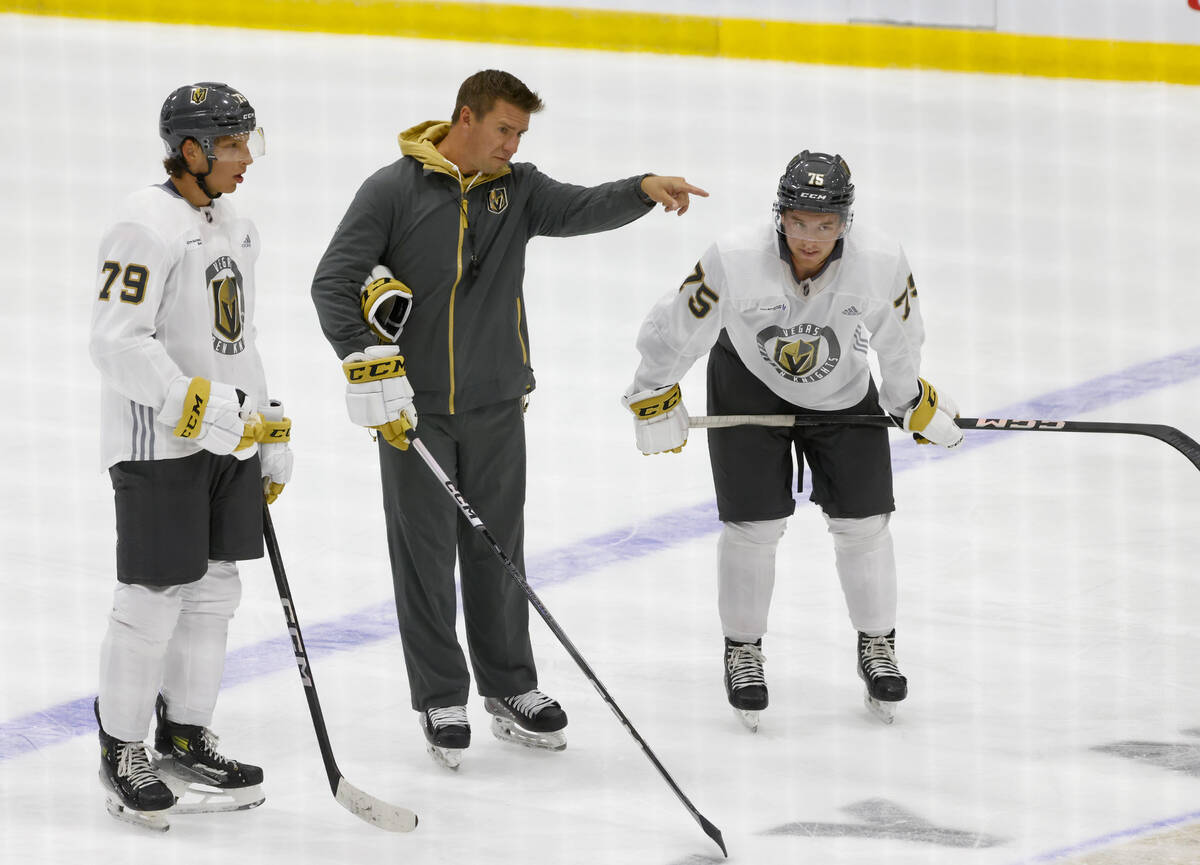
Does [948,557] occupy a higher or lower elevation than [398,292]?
lower

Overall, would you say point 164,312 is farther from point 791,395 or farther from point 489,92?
point 791,395

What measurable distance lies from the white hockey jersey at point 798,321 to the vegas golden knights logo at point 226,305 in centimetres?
82

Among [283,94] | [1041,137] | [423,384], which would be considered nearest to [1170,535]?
[423,384]

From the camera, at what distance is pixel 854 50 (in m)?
8.46

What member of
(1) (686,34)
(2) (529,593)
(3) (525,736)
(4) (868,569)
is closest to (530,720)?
(3) (525,736)

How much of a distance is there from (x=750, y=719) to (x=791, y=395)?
65cm

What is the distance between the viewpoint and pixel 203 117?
3.03 meters

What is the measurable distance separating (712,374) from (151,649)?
1268 millimetres

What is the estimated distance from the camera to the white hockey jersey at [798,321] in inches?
133

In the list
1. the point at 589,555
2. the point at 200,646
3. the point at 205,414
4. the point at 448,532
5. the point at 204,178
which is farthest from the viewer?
the point at 589,555

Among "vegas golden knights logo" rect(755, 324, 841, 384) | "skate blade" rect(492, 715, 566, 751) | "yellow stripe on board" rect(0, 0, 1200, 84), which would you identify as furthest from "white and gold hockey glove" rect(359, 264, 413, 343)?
"yellow stripe on board" rect(0, 0, 1200, 84)

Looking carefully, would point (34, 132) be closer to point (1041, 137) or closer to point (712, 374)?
point (1041, 137)

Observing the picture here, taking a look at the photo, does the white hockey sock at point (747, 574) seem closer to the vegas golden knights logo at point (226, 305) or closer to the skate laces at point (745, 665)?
the skate laces at point (745, 665)

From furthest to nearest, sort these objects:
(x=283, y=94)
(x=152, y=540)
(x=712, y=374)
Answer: (x=283, y=94) → (x=712, y=374) → (x=152, y=540)
